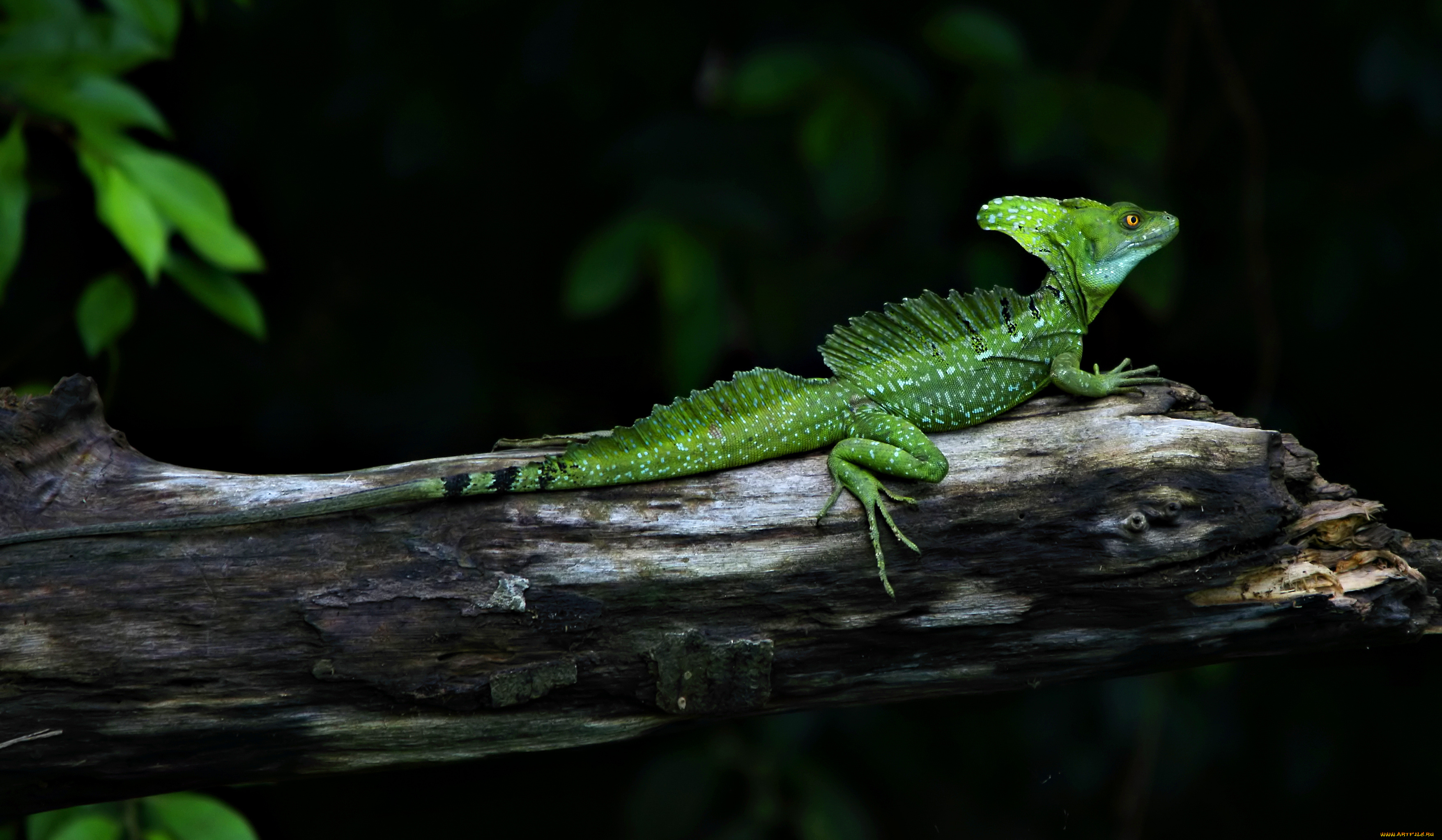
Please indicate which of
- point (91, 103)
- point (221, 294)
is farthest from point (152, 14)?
point (221, 294)

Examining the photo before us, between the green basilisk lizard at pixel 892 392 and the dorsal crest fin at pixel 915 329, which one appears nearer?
the green basilisk lizard at pixel 892 392

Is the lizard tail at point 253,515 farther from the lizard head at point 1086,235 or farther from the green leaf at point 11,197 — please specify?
the lizard head at point 1086,235

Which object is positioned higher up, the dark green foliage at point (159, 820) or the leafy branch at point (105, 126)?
the leafy branch at point (105, 126)

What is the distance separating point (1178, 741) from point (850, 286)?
9.18ft

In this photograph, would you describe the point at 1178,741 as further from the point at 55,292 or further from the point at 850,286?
the point at 55,292

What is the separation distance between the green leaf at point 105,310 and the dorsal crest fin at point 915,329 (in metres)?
2.50

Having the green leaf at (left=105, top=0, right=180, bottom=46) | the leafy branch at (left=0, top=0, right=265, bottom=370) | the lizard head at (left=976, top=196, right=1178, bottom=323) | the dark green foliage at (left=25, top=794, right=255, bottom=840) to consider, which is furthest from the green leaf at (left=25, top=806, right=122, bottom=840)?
the lizard head at (left=976, top=196, right=1178, bottom=323)

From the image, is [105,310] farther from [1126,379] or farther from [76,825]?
[1126,379]

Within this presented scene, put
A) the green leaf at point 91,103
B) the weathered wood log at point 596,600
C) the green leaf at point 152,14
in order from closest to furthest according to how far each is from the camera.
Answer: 1. the weathered wood log at point 596,600
2. the green leaf at point 91,103
3. the green leaf at point 152,14

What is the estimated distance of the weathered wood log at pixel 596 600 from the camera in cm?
298

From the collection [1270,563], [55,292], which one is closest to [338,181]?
[55,292]

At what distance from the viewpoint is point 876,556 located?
3213 millimetres

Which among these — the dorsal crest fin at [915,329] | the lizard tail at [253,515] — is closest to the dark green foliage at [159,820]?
the lizard tail at [253,515]

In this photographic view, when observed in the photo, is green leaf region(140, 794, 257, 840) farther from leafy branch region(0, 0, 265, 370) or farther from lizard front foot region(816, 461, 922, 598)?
lizard front foot region(816, 461, 922, 598)
